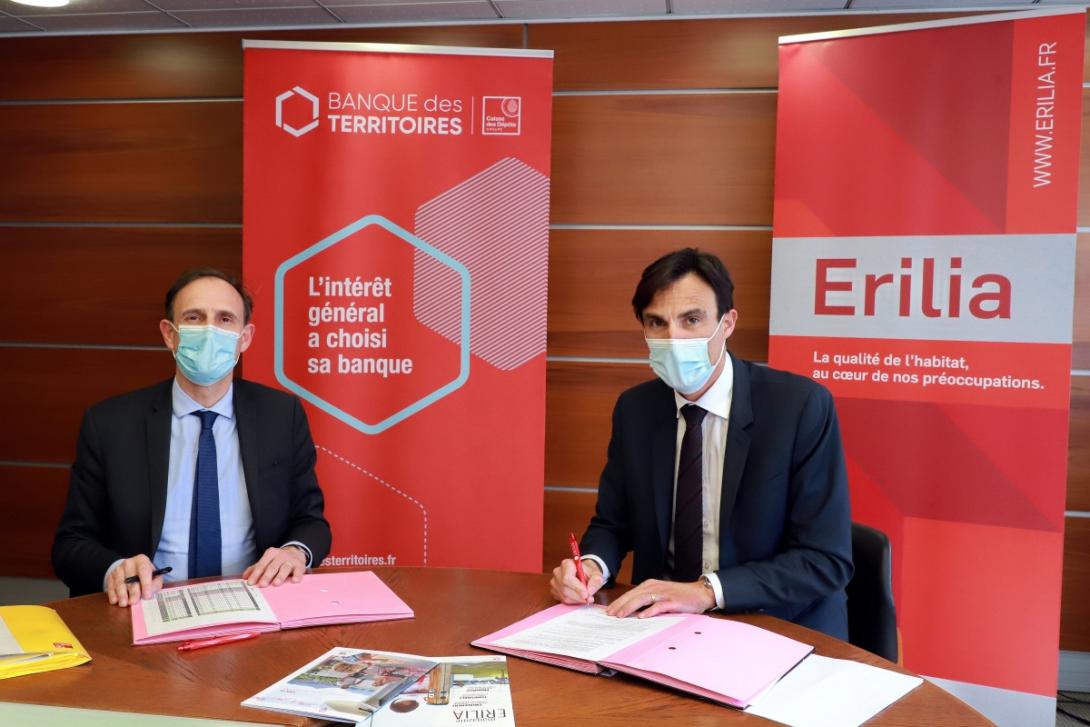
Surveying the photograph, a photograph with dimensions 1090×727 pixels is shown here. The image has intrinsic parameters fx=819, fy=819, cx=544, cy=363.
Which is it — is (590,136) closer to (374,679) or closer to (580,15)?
(580,15)

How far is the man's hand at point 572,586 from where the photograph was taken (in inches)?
64.5

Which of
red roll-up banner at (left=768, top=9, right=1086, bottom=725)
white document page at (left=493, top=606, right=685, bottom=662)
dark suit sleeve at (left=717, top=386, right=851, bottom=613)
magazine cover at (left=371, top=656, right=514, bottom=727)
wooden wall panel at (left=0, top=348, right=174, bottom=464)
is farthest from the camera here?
wooden wall panel at (left=0, top=348, right=174, bottom=464)

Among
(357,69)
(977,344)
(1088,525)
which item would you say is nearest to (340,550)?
(357,69)

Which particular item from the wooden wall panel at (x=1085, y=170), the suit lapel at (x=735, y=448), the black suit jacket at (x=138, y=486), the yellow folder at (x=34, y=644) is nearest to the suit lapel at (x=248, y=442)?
the black suit jacket at (x=138, y=486)

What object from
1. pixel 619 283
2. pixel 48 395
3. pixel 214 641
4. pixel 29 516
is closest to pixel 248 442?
pixel 214 641

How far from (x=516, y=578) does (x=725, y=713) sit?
75 cm

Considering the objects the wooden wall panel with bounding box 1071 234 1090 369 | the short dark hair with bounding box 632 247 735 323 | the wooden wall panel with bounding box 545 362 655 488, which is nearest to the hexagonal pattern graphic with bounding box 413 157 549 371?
the wooden wall panel with bounding box 545 362 655 488

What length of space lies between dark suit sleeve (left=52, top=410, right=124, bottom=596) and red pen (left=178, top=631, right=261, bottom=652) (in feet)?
2.13

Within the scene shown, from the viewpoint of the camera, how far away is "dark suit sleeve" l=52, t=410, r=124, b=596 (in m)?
1.95

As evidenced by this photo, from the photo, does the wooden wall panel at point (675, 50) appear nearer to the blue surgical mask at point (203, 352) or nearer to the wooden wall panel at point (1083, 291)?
the wooden wall panel at point (1083, 291)

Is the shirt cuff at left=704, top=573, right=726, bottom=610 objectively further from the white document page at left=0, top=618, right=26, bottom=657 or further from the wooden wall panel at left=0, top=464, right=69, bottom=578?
the wooden wall panel at left=0, top=464, right=69, bottom=578

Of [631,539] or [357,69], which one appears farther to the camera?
[357,69]

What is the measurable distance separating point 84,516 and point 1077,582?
3.74 metres

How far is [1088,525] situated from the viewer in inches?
136
